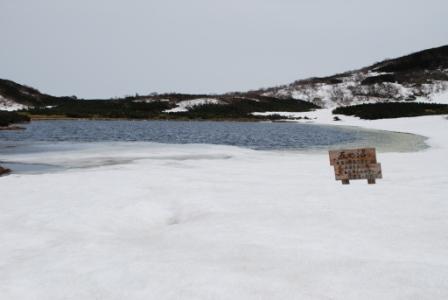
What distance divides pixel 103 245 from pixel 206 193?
13.4 ft

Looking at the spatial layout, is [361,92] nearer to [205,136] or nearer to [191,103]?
[191,103]

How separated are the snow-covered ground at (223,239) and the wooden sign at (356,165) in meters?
0.34

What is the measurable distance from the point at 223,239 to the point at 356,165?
6.05m

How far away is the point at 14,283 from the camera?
16.6 feet

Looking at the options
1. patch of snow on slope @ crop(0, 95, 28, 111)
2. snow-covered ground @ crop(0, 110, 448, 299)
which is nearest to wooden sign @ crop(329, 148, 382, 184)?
snow-covered ground @ crop(0, 110, 448, 299)

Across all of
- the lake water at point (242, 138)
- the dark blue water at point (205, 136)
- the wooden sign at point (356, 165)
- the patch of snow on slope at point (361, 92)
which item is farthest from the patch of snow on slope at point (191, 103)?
the wooden sign at point (356, 165)

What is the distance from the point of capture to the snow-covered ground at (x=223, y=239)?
478 centimetres

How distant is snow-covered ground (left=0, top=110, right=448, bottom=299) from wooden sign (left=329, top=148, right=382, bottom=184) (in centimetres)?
34

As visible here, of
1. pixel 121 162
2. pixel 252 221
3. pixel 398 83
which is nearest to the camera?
pixel 252 221

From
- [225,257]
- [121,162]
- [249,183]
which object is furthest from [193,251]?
[121,162]

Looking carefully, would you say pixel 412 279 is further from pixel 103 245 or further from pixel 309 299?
pixel 103 245

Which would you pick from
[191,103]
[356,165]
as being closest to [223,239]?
[356,165]

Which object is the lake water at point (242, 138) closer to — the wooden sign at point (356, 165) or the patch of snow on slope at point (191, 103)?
the wooden sign at point (356, 165)

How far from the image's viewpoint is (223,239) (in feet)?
21.4
